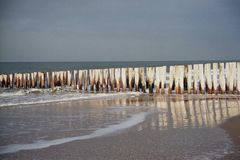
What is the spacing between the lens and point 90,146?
4.79m

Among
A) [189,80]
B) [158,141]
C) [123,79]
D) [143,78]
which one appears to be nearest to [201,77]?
[189,80]

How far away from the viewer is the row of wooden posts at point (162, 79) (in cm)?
1312

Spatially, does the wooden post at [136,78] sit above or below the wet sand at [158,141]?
above

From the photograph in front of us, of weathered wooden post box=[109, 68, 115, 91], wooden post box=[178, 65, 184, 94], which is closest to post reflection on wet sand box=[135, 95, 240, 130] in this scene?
wooden post box=[178, 65, 184, 94]

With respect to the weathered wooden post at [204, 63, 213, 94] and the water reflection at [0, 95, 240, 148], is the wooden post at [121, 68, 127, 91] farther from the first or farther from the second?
the water reflection at [0, 95, 240, 148]

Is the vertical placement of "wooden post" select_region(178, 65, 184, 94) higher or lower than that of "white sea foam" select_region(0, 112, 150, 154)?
higher

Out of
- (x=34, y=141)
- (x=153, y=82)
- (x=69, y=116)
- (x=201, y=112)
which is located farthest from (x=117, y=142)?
(x=153, y=82)

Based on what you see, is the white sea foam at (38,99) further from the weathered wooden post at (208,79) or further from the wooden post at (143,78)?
the weathered wooden post at (208,79)

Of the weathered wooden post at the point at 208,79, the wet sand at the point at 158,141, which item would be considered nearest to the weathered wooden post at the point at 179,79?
the weathered wooden post at the point at 208,79

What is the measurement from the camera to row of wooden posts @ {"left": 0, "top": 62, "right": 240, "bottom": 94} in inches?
517

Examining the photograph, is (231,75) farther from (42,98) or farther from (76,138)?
(76,138)

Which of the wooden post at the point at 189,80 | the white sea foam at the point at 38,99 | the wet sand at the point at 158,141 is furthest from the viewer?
the wooden post at the point at 189,80

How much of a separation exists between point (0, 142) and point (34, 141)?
53 cm

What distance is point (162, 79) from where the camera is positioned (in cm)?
1445
